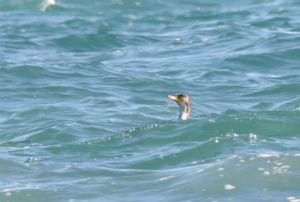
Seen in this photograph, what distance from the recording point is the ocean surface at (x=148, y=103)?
8.37 m

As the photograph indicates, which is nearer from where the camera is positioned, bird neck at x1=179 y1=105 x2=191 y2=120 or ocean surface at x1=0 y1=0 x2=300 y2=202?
ocean surface at x1=0 y1=0 x2=300 y2=202

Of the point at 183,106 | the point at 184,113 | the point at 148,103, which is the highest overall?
the point at 148,103

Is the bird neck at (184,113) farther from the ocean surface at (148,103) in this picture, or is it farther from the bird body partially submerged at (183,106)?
the ocean surface at (148,103)

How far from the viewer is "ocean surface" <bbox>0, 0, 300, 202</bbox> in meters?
8.37

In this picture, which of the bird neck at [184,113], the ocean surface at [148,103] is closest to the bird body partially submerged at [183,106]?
the bird neck at [184,113]

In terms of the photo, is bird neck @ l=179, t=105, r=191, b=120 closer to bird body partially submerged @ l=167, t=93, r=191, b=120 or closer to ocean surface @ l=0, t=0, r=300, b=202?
bird body partially submerged @ l=167, t=93, r=191, b=120

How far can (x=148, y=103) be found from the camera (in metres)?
13.9

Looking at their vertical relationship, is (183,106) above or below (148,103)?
below

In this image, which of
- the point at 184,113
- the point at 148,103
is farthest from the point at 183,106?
the point at 148,103

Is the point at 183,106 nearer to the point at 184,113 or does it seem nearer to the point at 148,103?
the point at 184,113

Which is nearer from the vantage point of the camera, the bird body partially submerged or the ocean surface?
the ocean surface

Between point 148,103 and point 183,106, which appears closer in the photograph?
point 183,106

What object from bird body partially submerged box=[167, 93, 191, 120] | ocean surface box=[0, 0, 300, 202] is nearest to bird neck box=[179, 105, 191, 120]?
bird body partially submerged box=[167, 93, 191, 120]

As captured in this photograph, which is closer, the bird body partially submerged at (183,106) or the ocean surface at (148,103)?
the ocean surface at (148,103)
